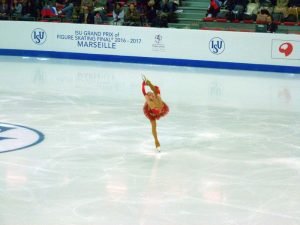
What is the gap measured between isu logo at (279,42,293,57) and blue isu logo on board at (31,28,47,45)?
284 inches

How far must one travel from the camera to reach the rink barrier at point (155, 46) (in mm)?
17219

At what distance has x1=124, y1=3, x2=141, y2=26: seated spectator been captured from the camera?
18750mm

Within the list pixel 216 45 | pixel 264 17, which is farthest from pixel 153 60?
pixel 264 17

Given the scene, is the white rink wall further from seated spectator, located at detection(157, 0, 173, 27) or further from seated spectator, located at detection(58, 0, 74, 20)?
seated spectator, located at detection(58, 0, 74, 20)

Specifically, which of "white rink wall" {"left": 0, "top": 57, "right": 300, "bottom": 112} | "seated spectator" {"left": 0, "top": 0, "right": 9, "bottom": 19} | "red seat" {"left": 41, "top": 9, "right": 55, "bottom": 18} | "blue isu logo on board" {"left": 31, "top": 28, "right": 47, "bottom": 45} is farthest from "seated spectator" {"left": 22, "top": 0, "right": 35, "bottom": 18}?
"white rink wall" {"left": 0, "top": 57, "right": 300, "bottom": 112}

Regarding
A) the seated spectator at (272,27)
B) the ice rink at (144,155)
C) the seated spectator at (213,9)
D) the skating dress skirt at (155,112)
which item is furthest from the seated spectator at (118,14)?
the skating dress skirt at (155,112)

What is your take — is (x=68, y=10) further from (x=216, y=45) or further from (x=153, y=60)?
(x=216, y=45)

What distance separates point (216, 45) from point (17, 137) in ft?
32.9

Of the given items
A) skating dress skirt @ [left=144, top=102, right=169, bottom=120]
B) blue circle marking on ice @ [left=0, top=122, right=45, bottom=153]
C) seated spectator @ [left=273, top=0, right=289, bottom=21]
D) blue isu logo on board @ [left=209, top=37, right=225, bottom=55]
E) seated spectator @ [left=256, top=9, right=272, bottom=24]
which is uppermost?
seated spectator @ [left=273, top=0, right=289, bottom=21]

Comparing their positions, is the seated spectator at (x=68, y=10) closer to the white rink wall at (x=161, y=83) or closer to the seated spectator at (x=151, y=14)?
the white rink wall at (x=161, y=83)

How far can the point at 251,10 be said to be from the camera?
19188 millimetres

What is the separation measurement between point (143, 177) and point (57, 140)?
6.98 ft

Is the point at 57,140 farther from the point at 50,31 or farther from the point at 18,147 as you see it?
the point at 50,31

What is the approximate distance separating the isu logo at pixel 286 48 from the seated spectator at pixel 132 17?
14.3 feet
